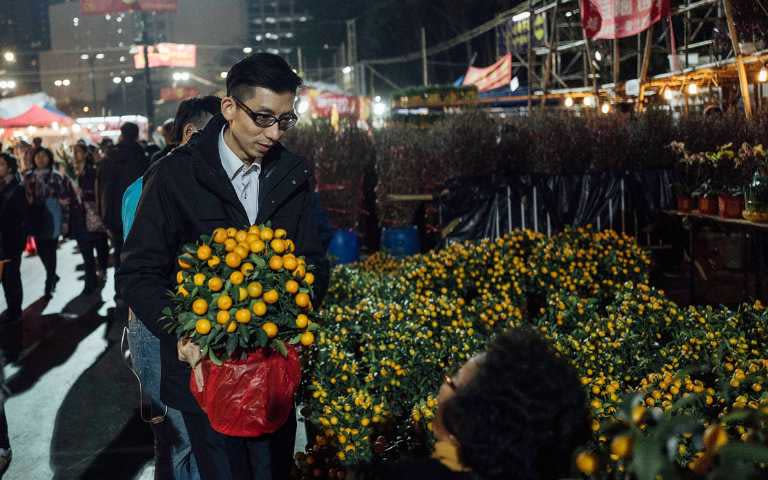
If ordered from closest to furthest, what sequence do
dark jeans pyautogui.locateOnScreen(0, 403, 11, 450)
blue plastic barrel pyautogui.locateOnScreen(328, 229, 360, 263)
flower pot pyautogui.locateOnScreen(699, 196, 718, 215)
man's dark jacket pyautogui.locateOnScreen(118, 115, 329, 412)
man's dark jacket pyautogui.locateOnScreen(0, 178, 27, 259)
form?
man's dark jacket pyautogui.locateOnScreen(118, 115, 329, 412)
dark jeans pyautogui.locateOnScreen(0, 403, 11, 450)
flower pot pyautogui.locateOnScreen(699, 196, 718, 215)
man's dark jacket pyautogui.locateOnScreen(0, 178, 27, 259)
blue plastic barrel pyautogui.locateOnScreen(328, 229, 360, 263)

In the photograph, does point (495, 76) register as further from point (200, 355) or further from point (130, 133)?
point (200, 355)

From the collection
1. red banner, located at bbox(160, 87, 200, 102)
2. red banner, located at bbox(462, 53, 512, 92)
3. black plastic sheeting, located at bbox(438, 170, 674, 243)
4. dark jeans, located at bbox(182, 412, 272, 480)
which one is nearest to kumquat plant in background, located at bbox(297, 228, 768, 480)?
dark jeans, located at bbox(182, 412, 272, 480)

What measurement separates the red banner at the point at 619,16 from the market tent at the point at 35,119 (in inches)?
824

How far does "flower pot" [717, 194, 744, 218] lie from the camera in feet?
24.7

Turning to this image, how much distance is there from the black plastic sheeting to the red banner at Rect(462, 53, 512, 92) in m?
13.8

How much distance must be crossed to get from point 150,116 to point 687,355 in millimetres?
25402

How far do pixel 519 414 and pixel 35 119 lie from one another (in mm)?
28945

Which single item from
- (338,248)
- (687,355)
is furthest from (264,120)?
(338,248)

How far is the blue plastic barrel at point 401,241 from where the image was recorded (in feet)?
37.4

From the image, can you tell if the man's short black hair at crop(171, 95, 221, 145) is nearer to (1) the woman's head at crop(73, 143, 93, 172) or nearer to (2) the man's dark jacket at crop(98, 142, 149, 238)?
(2) the man's dark jacket at crop(98, 142, 149, 238)

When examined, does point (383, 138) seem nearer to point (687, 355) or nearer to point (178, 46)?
point (687, 355)

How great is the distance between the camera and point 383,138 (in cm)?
1273

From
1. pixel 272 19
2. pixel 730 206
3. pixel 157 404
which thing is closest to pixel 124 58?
pixel 272 19

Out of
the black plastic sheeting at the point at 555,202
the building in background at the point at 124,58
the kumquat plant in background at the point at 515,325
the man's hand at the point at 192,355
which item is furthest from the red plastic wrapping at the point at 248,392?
the building in background at the point at 124,58
